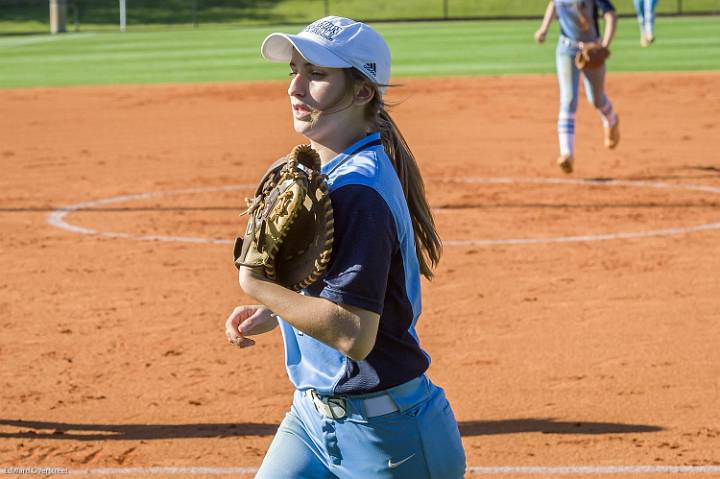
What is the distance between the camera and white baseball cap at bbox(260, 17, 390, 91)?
11.8ft

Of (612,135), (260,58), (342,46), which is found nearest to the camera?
(342,46)

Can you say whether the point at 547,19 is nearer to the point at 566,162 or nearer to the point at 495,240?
the point at 566,162

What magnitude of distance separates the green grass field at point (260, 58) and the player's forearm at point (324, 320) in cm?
2327

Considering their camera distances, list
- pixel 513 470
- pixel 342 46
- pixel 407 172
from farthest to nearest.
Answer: pixel 513 470
pixel 407 172
pixel 342 46

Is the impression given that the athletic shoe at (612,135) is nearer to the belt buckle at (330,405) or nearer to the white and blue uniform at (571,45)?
the white and blue uniform at (571,45)

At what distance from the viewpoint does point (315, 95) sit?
367cm

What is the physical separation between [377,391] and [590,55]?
1096 centimetres

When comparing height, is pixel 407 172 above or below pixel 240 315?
above

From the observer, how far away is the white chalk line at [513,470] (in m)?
6.26

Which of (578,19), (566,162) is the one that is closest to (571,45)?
(578,19)

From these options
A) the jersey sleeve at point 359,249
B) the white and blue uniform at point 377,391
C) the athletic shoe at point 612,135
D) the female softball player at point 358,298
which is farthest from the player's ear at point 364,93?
the athletic shoe at point 612,135

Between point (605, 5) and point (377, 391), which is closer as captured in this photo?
point (377, 391)

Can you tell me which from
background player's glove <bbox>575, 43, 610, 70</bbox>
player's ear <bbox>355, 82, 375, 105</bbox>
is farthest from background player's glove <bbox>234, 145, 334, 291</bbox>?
background player's glove <bbox>575, 43, 610, 70</bbox>

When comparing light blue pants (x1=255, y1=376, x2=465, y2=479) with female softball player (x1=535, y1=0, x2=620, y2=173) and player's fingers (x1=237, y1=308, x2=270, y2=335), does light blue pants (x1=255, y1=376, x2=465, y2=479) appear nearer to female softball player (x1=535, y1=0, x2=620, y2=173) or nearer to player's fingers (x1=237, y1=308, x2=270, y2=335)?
player's fingers (x1=237, y1=308, x2=270, y2=335)
